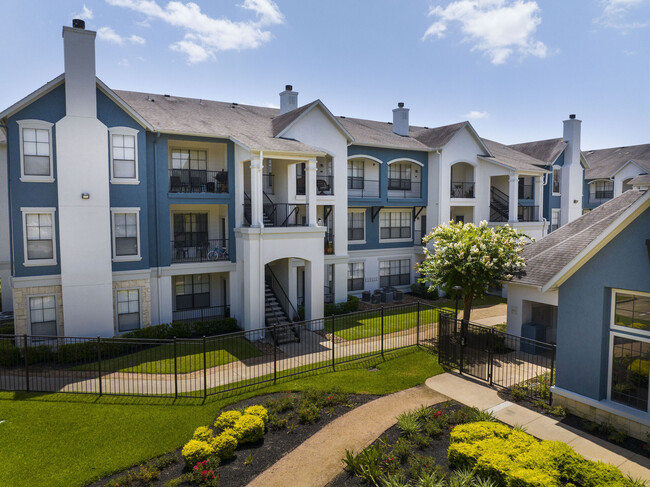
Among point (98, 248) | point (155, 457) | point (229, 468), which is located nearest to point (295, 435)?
point (229, 468)

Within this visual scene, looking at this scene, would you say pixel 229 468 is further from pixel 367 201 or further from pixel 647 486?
pixel 367 201

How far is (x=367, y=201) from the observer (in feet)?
86.8

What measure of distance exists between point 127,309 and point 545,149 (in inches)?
1274

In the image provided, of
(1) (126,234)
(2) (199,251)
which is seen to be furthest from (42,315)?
(2) (199,251)

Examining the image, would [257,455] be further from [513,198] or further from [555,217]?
[555,217]

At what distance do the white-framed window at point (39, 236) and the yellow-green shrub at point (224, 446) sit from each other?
477 inches

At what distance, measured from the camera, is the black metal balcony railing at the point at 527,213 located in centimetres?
→ 3197

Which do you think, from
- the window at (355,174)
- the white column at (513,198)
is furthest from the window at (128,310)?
the white column at (513,198)

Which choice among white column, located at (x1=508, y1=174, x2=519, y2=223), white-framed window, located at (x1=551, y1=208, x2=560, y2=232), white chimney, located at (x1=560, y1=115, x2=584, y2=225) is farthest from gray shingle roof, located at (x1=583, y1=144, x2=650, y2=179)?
white column, located at (x1=508, y1=174, x2=519, y2=223)

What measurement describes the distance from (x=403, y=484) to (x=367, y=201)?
19.3m

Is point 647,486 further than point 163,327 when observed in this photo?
No

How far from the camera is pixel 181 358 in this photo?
1692 centimetres

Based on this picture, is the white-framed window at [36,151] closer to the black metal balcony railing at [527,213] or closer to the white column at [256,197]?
the white column at [256,197]

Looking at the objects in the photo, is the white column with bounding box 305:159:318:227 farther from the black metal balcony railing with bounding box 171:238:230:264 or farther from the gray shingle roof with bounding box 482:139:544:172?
the gray shingle roof with bounding box 482:139:544:172
